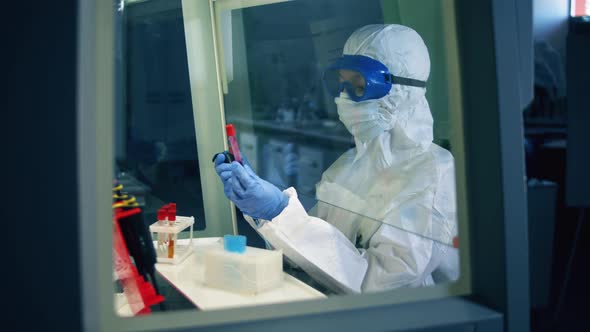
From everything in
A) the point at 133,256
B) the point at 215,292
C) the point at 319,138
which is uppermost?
the point at 319,138

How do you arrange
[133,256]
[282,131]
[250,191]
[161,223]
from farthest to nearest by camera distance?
[282,131] < [250,191] < [161,223] < [133,256]

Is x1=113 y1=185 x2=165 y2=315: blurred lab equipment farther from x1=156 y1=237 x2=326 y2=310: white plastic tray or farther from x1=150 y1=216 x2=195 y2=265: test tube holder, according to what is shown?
x1=150 y1=216 x2=195 y2=265: test tube holder

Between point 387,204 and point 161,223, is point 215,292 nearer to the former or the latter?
point 161,223

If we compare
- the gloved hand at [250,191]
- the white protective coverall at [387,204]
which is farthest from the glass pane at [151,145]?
the white protective coverall at [387,204]

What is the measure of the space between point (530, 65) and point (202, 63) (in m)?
0.98

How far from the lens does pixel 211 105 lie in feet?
4.91

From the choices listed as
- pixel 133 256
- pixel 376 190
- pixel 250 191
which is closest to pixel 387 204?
pixel 376 190

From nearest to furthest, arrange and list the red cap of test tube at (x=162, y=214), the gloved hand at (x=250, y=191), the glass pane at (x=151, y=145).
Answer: the glass pane at (x=151, y=145) < the red cap of test tube at (x=162, y=214) < the gloved hand at (x=250, y=191)

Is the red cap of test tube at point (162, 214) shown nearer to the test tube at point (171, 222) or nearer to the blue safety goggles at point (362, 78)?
the test tube at point (171, 222)

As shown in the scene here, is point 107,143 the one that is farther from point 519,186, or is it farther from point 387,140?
point 387,140

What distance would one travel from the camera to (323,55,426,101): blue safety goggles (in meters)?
1.21

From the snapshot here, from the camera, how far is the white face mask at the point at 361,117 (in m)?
1.25

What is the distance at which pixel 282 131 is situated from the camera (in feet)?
4.33

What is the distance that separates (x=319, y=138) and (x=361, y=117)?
0.15 m
